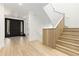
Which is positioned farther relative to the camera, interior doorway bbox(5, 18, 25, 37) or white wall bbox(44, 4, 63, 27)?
interior doorway bbox(5, 18, 25, 37)

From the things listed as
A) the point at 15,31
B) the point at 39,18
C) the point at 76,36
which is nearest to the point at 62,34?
the point at 76,36

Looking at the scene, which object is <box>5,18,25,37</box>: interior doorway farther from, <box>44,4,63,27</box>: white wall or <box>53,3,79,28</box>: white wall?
<box>53,3,79,28</box>: white wall

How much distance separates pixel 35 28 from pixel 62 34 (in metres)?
3.43

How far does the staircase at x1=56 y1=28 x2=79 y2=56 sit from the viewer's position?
4.28 m

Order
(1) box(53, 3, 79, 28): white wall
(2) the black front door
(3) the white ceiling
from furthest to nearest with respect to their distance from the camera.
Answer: (2) the black front door, (3) the white ceiling, (1) box(53, 3, 79, 28): white wall

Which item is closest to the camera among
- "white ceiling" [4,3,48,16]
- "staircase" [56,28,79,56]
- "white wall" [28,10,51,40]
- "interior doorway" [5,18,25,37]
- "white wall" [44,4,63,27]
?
"staircase" [56,28,79,56]

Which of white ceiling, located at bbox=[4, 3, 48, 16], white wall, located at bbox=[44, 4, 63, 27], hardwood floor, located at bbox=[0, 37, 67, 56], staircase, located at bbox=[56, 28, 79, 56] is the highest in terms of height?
white ceiling, located at bbox=[4, 3, 48, 16]

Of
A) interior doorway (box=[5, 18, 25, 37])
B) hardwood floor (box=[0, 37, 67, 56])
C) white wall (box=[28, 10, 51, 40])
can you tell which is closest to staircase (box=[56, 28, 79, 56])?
hardwood floor (box=[0, 37, 67, 56])

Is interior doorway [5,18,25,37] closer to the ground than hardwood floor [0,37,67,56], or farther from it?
farther from it

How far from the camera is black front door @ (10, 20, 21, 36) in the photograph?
15086mm

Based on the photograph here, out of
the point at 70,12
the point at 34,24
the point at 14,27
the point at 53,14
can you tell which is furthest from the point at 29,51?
the point at 14,27

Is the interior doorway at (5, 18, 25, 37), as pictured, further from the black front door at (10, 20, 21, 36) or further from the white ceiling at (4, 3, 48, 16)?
the white ceiling at (4, 3, 48, 16)

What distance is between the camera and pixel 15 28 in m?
15.7

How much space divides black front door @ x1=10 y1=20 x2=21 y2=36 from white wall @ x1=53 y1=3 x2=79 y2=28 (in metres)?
Answer: 8.98
